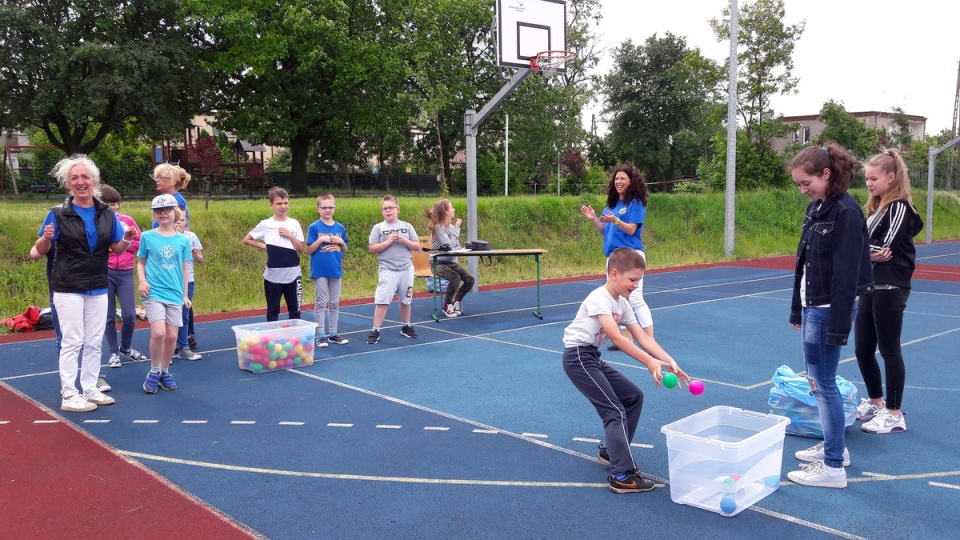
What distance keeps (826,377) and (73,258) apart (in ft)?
17.8

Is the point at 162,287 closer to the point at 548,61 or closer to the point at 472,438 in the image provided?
the point at 472,438

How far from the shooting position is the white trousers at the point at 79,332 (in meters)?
5.77

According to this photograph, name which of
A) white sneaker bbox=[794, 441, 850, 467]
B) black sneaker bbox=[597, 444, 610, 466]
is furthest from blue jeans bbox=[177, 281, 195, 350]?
white sneaker bbox=[794, 441, 850, 467]

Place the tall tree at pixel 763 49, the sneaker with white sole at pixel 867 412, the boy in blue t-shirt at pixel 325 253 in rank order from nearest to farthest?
1. the sneaker with white sole at pixel 867 412
2. the boy in blue t-shirt at pixel 325 253
3. the tall tree at pixel 763 49

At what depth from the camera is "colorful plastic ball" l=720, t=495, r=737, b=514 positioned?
385 cm

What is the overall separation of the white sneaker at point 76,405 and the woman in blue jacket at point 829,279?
5212 mm

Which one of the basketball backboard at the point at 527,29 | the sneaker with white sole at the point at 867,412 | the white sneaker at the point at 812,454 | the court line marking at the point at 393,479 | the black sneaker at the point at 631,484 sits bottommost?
the court line marking at the point at 393,479

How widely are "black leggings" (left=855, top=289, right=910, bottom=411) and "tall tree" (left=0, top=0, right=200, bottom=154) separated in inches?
1197

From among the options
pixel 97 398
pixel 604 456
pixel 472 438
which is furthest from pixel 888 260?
pixel 97 398

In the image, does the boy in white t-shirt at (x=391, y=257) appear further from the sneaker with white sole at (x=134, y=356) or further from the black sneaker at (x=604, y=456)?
the black sneaker at (x=604, y=456)

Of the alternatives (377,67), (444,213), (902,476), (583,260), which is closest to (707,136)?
(377,67)

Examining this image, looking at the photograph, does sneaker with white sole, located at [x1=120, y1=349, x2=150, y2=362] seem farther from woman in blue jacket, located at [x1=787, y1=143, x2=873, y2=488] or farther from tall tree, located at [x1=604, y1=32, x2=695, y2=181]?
tall tree, located at [x1=604, y1=32, x2=695, y2=181]

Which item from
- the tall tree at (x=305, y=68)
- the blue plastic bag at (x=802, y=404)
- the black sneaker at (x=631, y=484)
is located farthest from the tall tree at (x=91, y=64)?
the black sneaker at (x=631, y=484)

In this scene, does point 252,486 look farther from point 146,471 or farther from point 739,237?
point 739,237
